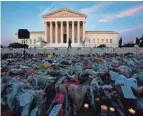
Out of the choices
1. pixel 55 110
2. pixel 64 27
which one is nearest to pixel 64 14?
pixel 64 27

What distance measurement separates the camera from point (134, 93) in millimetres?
3309

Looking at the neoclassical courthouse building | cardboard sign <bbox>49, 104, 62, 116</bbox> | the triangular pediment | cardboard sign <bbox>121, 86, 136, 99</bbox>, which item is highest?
the triangular pediment

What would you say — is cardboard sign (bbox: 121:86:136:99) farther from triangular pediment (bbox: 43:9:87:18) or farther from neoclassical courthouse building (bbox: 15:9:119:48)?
triangular pediment (bbox: 43:9:87:18)

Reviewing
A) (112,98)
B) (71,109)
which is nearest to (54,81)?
→ (71,109)

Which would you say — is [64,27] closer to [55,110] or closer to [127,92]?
[127,92]

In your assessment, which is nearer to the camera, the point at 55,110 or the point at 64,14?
the point at 55,110

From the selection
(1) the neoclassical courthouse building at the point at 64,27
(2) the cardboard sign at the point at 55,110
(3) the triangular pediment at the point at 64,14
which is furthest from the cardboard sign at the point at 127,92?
(3) the triangular pediment at the point at 64,14

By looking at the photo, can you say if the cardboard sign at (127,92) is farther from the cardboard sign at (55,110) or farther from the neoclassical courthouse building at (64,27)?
the neoclassical courthouse building at (64,27)

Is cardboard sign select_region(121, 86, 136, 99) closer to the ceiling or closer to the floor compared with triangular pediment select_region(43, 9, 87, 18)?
closer to the floor

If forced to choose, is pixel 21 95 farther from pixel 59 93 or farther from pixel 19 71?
pixel 19 71

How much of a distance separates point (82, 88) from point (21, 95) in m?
0.89

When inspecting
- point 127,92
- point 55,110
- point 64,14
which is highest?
point 64,14

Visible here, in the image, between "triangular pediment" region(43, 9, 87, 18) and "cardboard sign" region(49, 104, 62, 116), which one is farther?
"triangular pediment" region(43, 9, 87, 18)

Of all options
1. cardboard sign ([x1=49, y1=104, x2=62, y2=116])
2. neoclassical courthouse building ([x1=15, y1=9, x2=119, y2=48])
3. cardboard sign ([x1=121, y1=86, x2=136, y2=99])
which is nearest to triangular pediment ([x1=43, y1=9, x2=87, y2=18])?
neoclassical courthouse building ([x1=15, y1=9, x2=119, y2=48])
